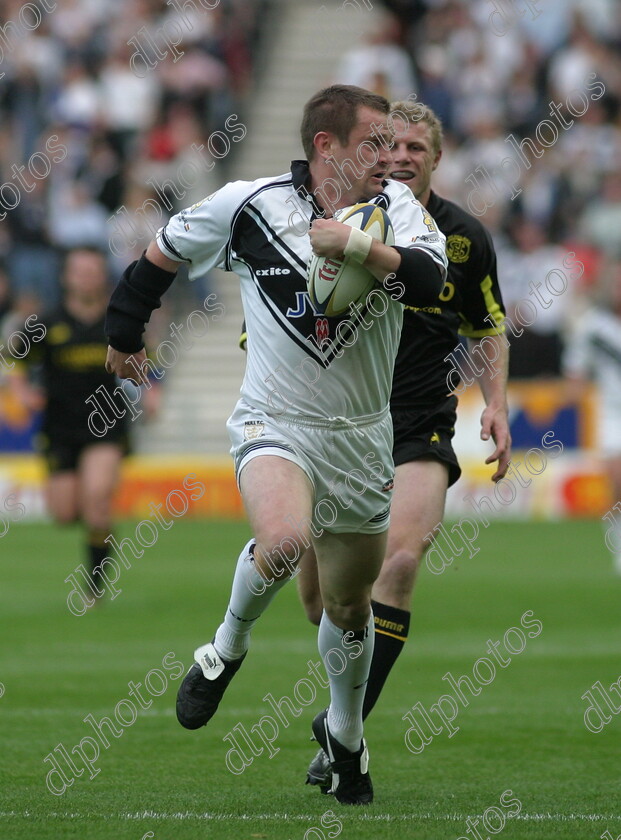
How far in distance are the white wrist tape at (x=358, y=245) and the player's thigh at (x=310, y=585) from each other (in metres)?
1.59

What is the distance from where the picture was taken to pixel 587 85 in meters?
21.6

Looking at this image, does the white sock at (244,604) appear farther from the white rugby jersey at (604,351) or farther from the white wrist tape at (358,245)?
the white rugby jersey at (604,351)

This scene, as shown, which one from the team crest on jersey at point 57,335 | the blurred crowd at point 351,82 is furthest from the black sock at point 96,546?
the blurred crowd at point 351,82

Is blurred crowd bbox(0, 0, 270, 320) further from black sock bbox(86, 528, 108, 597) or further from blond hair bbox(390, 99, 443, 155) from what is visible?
blond hair bbox(390, 99, 443, 155)

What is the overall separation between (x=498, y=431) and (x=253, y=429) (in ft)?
4.74

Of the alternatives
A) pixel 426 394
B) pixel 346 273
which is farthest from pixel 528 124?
pixel 346 273

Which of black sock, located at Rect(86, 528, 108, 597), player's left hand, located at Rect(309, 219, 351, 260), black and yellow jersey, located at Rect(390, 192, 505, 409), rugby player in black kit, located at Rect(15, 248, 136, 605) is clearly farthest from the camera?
rugby player in black kit, located at Rect(15, 248, 136, 605)

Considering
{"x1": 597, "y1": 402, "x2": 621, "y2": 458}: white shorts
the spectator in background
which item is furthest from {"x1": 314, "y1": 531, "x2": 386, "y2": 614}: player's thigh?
the spectator in background

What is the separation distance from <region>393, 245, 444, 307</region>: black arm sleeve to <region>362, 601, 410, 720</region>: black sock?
1.56 m

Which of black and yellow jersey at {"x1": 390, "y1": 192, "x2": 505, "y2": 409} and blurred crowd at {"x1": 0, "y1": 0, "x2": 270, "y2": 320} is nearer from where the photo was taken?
black and yellow jersey at {"x1": 390, "y1": 192, "x2": 505, "y2": 409}

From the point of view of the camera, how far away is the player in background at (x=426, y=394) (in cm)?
639

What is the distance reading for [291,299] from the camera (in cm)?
555

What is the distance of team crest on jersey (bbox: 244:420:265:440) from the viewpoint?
555 cm

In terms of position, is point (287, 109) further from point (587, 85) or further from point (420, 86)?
point (587, 85)
